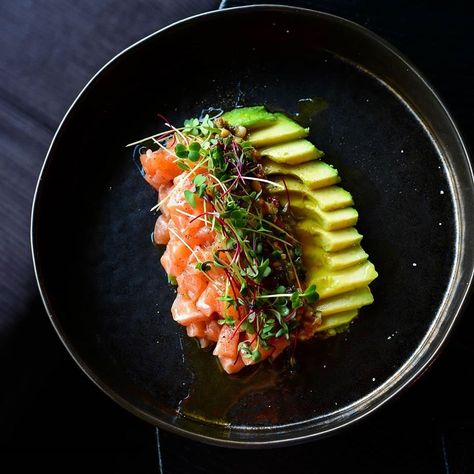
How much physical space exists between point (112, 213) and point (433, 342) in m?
1.14

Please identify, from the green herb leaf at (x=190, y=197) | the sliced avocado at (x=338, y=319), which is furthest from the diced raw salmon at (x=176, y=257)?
the sliced avocado at (x=338, y=319)

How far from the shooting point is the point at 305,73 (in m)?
2.42

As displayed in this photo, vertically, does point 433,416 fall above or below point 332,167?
below

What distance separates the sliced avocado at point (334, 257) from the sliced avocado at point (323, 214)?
0.27ft

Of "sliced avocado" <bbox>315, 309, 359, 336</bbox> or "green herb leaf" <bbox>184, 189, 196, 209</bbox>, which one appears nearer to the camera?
"green herb leaf" <bbox>184, 189, 196, 209</bbox>

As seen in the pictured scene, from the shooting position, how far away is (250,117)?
92.4 inches

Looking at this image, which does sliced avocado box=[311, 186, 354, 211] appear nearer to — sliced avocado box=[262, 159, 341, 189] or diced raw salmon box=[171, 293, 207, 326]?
sliced avocado box=[262, 159, 341, 189]

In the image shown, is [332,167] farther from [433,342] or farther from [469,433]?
[469,433]

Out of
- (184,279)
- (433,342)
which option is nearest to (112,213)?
(184,279)

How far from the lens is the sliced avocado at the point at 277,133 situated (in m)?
2.32

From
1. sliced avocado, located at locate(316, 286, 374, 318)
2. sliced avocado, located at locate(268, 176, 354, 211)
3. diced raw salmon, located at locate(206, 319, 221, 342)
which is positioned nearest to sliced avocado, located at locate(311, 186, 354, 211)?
sliced avocado, located at locate(268, 176, 354, 211)

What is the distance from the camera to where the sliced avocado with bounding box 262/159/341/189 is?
7.56 feet

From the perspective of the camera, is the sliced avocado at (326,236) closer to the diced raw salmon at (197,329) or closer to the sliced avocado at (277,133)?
the sliced avocado at (277,133)

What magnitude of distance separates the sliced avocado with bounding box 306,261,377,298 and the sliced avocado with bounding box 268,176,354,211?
0.67 feet
